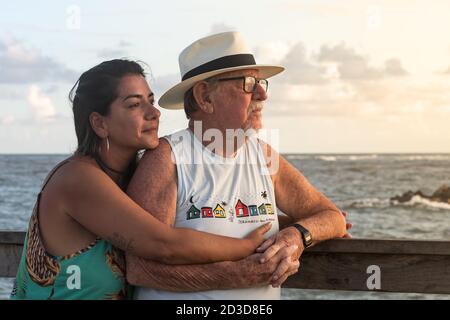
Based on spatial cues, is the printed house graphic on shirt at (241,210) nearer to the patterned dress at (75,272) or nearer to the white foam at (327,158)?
the patterned dress at (75,272)

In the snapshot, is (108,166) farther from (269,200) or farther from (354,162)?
(354,162)

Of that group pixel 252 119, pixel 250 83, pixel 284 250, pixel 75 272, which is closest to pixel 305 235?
pixel 284 250

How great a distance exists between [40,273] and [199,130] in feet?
2.52

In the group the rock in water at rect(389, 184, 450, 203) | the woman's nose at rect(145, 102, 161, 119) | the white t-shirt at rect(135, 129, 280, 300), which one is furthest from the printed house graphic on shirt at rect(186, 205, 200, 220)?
the rock in water at rect(389, 184, 450, 203)

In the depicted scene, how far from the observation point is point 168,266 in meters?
2.28

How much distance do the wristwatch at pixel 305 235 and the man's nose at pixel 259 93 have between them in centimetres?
49

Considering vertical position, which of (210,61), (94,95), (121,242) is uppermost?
(210,61)

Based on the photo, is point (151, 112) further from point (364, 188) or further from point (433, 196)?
point (364, 188)

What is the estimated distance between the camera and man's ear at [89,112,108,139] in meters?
2.39

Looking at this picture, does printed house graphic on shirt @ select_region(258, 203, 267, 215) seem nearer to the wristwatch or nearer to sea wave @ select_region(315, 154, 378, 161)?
the wristwatch

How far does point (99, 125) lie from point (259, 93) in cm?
61

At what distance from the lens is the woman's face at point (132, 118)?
2.38 meters

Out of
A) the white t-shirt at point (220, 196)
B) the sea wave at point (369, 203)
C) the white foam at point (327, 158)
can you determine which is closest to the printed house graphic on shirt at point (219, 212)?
the white t-shirt at point (220, 196)

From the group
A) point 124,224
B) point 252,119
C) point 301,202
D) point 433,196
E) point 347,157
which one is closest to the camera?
point 124,224
